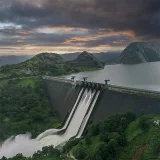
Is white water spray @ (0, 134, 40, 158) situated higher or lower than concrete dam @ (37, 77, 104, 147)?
lower

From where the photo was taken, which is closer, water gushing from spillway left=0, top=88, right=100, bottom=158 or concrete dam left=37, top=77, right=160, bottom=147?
concrete dam left=37, top=77, right=160, bottom=147

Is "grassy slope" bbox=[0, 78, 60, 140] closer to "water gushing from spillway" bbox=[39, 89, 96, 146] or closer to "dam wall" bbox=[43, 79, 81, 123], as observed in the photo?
"dam wall" bbox=[43, 79, 81, 123]

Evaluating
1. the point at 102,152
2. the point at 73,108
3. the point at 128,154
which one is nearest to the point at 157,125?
the point at 128,154

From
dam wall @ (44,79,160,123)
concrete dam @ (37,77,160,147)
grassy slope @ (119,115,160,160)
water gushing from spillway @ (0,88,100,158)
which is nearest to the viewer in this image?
grassy slope @ (119,115,160,160)

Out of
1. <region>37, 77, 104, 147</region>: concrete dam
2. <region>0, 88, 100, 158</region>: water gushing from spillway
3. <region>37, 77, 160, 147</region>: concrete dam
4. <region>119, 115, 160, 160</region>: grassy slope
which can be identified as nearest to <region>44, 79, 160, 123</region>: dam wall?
<region>37, 77, 160, 147</region>: concrete dam

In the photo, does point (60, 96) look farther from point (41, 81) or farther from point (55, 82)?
point (41, 81)

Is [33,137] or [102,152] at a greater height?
[102,152]

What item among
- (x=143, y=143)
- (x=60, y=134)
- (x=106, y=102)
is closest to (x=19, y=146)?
(x=60, y=134)
